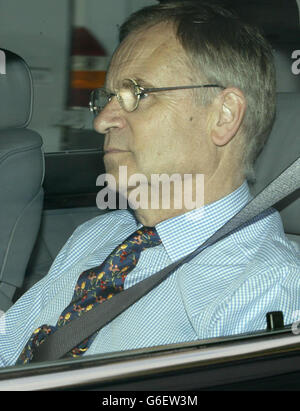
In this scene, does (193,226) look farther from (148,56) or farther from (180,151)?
(148,56)

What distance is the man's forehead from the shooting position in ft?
5.49

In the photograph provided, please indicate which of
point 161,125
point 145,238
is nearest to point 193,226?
point 145,238

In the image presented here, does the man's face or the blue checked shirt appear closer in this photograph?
the blue checked shirt

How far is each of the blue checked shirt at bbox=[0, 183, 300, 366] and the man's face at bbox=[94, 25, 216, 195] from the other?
0.42 feet

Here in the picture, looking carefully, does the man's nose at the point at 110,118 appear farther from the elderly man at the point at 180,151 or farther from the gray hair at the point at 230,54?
the gray hair at the point at 230,54

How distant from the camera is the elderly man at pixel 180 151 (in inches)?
60.9

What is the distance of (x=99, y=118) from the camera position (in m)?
1.71

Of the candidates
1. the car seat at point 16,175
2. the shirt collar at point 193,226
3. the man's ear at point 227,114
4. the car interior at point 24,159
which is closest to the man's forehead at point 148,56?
the man's ear at point 227,114

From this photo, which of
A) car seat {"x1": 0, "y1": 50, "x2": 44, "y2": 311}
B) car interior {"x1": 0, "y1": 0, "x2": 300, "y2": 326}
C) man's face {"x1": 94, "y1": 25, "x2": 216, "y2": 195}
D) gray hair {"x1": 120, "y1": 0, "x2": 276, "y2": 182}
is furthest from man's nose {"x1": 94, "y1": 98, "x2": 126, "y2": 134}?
car seat {"x1": 0, "y1": 50, "x2": 44, "y2": 311}

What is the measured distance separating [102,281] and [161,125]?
380 mm

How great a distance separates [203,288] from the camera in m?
1.52

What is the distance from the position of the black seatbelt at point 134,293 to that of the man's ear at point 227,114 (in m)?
0.25

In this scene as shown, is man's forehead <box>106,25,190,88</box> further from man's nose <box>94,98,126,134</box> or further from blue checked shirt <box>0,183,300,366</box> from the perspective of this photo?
blue checked shirt <box>0,183,300,366</box>

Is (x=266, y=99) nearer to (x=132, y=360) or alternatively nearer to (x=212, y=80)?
(x=212, y=80)
